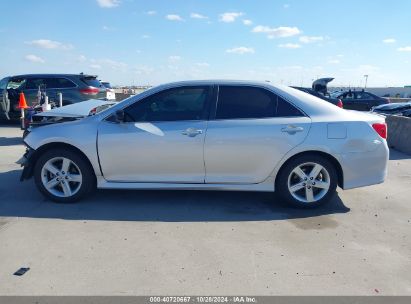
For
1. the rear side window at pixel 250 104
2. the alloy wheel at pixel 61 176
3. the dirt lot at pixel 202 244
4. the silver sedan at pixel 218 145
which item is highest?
the rear side window at pixel 250 104

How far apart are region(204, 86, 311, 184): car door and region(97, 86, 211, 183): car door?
0.53 ft

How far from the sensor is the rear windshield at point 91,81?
12.0m

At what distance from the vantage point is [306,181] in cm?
474

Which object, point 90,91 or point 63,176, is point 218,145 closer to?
point 63,176

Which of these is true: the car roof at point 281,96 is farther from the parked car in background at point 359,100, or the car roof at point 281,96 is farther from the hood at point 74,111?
the parked car in background at point 359,100

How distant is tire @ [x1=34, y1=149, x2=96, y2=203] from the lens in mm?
4790


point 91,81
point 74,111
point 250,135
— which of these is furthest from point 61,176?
point 91,81

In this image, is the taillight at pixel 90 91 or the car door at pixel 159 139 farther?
the taillight at pixel 90 91

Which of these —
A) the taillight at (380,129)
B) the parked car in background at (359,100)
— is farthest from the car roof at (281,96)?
the parked car in background at (359,100)

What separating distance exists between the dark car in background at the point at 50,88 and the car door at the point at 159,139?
7.60 meters

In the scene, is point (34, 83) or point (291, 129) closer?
point (291, 129)

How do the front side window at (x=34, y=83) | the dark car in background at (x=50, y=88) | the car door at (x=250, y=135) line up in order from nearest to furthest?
the car door at (x=250, y=135) < the dark car in background at (x=50, y=88) < the front side window at (x=34, y=83)

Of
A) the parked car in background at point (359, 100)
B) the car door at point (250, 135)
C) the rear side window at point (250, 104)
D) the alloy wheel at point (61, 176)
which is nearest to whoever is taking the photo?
the car door at point (250, 135)

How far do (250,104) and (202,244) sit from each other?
6.22 ft
